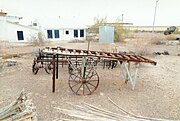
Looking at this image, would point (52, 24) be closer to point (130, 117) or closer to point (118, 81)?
point (118, 81)

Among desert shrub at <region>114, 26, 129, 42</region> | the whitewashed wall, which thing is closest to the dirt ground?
the whitewashed wall

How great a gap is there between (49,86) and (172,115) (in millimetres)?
4303

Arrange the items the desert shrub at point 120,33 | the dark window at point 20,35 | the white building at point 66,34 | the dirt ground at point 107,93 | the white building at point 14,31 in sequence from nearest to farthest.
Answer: the dirt ground at point 107,93, the white building at point 14,31, the dark window at point 20,35, the desert shrub at point 120,33, the white building at point 66,34

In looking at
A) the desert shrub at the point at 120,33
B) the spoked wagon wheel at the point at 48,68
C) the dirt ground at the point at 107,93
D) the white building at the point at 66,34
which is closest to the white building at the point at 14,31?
the white building at the point at 66,34

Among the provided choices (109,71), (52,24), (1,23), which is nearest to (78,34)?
(52,24)

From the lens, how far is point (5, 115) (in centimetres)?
326

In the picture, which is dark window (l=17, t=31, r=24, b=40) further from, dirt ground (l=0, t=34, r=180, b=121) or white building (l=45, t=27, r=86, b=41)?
dirt ground (l=0, t=34, r=180, b=121)

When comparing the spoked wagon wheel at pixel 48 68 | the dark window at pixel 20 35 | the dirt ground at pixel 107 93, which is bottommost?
the dirt ground at pixel 107 93

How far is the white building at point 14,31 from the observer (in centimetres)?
1952

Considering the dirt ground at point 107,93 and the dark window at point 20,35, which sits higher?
the dark window at point 20,35

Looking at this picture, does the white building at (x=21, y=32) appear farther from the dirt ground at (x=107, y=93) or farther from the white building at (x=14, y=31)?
the dirt ground at (x=107, y=93)

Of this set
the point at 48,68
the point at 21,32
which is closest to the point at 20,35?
the point at 21,32

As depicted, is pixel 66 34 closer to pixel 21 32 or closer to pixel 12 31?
pixel 21 32

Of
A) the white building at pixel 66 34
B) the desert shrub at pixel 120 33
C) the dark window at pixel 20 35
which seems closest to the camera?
the dark window at pixel 20 35
